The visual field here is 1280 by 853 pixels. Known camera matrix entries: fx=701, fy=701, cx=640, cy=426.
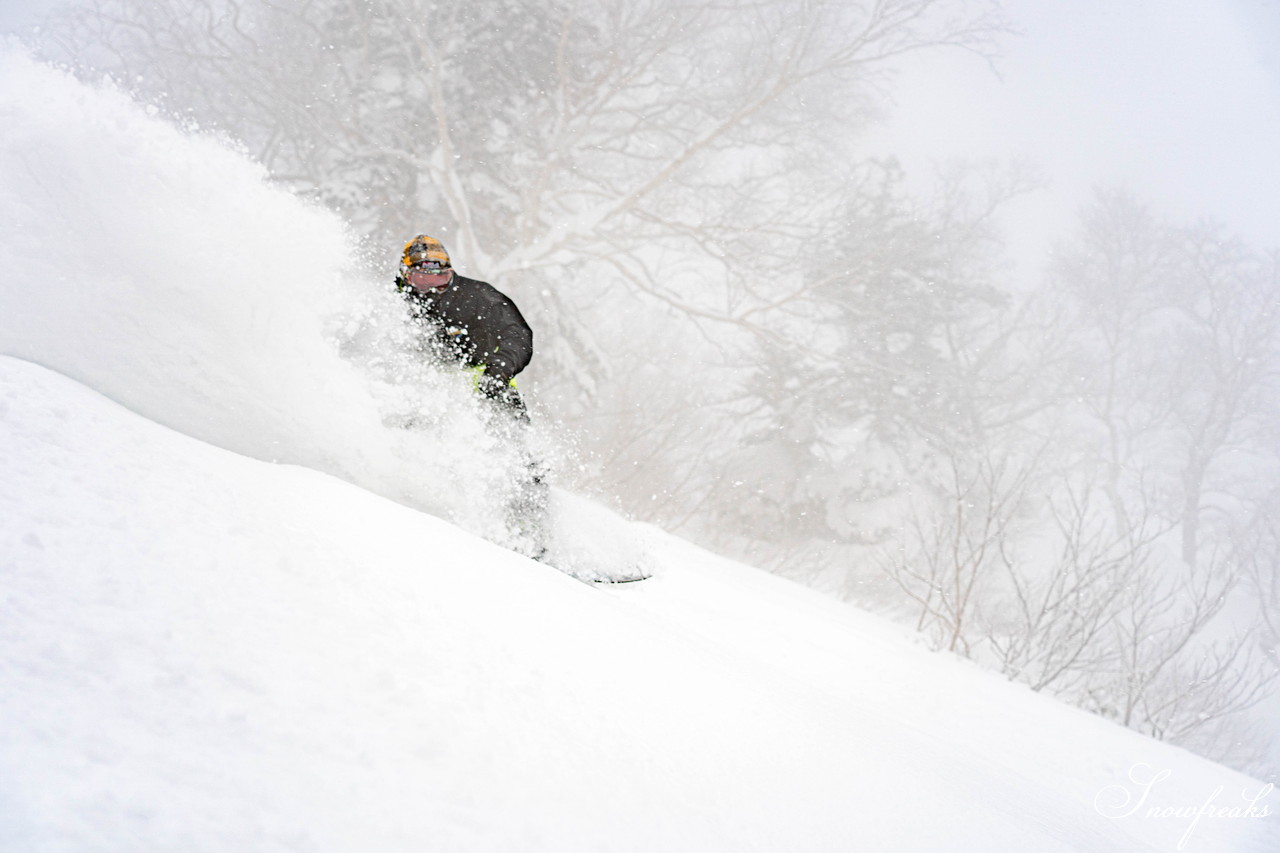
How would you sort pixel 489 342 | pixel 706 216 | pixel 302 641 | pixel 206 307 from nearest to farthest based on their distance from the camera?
pixel 302 641
pixel 206 307
pixel 489 342
pixel 706 216

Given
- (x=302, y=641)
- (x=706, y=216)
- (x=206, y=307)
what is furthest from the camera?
(x=706, y=216)

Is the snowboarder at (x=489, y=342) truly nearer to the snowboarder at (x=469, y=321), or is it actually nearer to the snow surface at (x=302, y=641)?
the snowboarder at (x=469, y=321)

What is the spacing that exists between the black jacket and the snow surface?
1.07 ft

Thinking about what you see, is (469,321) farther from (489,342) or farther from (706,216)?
(706,216)

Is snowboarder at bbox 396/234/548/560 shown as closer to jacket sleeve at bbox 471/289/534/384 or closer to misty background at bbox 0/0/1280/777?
jacket sleeve at bbox 471/289/534/384

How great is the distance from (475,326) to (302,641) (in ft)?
8.97

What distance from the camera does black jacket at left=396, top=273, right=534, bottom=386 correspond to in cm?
349

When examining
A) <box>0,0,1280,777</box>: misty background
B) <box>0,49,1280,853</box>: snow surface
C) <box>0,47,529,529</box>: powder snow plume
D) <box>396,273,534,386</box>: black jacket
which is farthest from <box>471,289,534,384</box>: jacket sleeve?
<box>0,0,1280,777</box>: misty background

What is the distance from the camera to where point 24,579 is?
908mm

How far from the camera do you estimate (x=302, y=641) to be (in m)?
0.98

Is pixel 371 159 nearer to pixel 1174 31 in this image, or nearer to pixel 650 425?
pixel 650 425

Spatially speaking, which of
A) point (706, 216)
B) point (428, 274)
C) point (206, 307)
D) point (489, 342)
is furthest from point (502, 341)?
point (706, 216)

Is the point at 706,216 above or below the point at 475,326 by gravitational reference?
above

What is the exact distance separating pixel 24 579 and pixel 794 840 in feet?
3.63
